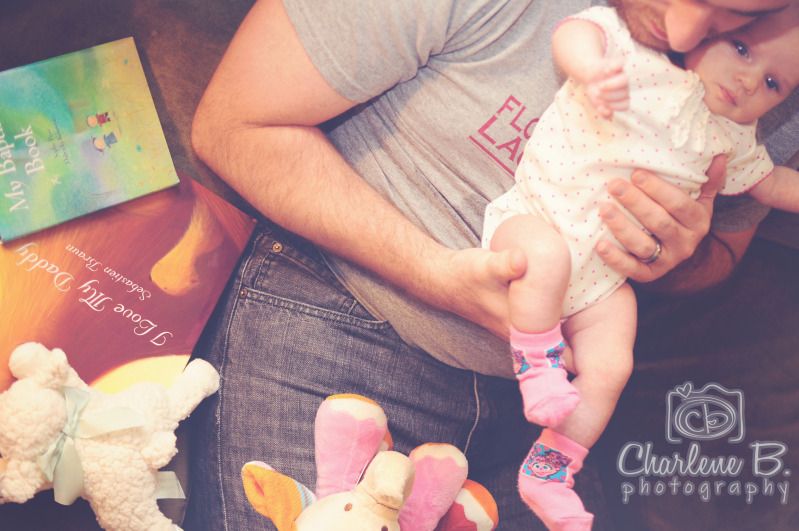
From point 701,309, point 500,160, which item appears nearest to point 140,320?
point 500,160

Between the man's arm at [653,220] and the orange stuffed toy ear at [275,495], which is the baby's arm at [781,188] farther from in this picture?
the orange stuffed toy ear at [275,495]

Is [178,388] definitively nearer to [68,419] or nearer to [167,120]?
[68,419]

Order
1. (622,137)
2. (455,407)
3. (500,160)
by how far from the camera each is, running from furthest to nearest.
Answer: (455,407)
(500,160)
(622,137)

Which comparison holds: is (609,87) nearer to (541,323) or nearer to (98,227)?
Answer: (541,323)

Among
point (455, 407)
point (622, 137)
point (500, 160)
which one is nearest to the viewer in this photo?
point (622, 137)

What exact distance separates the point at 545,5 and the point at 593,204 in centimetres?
26

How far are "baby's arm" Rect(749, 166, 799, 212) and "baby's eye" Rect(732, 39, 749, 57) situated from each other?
0.65ft

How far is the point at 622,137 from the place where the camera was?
2.51ft

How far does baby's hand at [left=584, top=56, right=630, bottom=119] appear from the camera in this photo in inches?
27.1

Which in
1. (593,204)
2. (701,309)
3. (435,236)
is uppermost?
(593,204)

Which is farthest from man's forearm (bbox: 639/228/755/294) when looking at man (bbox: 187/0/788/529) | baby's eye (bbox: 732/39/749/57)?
baby's eye (bbox: 732/39/749/57)

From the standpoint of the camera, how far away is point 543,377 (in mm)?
756

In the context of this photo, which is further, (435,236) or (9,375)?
(435,236)

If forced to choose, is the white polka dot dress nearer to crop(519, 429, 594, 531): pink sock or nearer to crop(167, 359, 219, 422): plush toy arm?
crop(519, 429, 594, 531): pink sock
